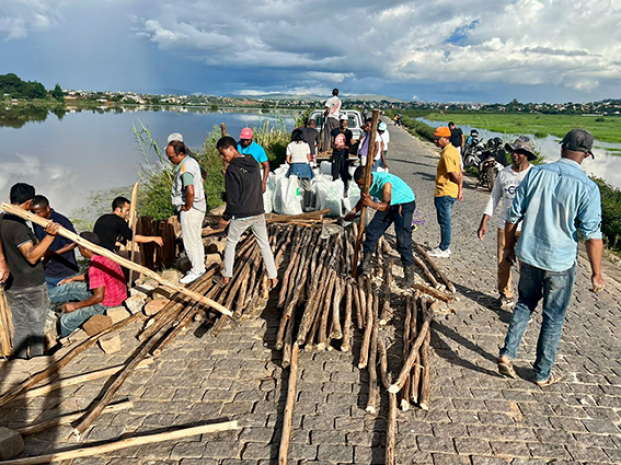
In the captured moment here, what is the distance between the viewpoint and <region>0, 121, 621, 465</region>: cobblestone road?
2768mm

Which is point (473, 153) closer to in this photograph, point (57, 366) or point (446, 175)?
point (446, 175)

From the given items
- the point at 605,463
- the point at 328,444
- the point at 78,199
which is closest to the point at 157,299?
the point at 328,444

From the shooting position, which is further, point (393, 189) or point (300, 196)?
point (300, 196)

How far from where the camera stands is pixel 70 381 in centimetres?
345

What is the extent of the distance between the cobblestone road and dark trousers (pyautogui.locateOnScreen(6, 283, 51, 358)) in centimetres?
27

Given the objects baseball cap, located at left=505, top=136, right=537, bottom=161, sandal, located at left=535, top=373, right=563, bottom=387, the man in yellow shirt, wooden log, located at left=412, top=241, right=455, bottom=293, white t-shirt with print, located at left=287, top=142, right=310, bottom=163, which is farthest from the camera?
white t-shirt with print, located at left=287, top=142, right=310, bottom=163

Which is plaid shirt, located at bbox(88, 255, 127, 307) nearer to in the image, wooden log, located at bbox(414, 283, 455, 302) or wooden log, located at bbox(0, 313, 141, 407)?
wooden log, located at bbox(0, 313, 141, 407)

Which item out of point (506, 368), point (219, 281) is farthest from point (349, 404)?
point (219, 281)

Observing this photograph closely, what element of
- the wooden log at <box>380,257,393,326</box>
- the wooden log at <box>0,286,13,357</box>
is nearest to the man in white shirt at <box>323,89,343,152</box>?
the wooden log at <box>380,257,393,326</box>

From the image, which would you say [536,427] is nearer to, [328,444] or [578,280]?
[328,444]

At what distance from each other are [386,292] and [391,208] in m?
1.07

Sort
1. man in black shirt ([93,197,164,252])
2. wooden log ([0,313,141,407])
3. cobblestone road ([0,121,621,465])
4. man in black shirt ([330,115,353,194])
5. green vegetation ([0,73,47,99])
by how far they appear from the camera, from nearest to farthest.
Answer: cobblestone road ([0,121,621,465]) → wooden log ([0,313,141,407]) → man in black shirt ([93,197,164,252]) → man in black shirt ([330,115,353,194]) → green vegetation ([0,73,47,99])

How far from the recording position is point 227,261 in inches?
194

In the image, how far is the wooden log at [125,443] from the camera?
263 cm
